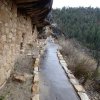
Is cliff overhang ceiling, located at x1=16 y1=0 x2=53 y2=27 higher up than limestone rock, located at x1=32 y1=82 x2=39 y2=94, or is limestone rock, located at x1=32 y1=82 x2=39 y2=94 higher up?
cliff overhang ceiling, located at x1=16 y1=0 x2=53 y2=27

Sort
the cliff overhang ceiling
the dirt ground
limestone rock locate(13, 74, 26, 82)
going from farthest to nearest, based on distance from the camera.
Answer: the cliff overhang ceiling → limestone rock locate(13, 74, 26, 82) → the dirt ground

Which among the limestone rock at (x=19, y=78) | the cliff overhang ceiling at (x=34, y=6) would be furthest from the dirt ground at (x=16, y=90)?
the cliff overhang ceiling at (x=34, y=6)

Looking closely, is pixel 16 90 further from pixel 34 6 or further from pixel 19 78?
pixel 34 6

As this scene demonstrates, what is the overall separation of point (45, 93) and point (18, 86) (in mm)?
756

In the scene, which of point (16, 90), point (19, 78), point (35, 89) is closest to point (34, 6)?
point (19, 78)

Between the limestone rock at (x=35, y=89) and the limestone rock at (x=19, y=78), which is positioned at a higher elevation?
the limestone rock at (x=19, y=78)

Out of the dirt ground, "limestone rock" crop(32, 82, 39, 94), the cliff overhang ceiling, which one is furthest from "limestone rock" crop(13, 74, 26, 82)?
the cliff overhang ceiling

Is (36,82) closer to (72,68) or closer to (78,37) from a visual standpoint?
(72,68)

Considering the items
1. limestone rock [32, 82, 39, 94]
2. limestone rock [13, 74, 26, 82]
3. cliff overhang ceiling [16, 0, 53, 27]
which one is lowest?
limestone rock [32, 82, 39, 94]

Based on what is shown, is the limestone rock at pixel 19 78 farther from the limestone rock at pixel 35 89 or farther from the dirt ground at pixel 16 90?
the limestone rock at pixel 35 89

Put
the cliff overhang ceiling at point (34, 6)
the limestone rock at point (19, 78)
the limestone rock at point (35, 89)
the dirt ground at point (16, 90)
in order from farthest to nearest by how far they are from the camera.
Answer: the cliff overhang ceiling at point (34, 6) → the limestone rock at point (19, 78) → the limestone rock at point (35, 89) → the dirt ground at point (16, 90)

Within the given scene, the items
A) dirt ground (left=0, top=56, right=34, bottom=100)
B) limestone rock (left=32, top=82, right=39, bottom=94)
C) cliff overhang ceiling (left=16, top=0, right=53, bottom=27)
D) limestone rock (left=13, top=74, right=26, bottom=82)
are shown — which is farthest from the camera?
cliff overhang ceiling (left=16, top=0, right=53, bottom=27)

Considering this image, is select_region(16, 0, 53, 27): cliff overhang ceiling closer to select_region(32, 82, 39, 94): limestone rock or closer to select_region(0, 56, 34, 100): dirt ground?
select_region(0, 56, 34, 100): dirt ground

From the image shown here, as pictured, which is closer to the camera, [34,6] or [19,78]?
[19,78]
